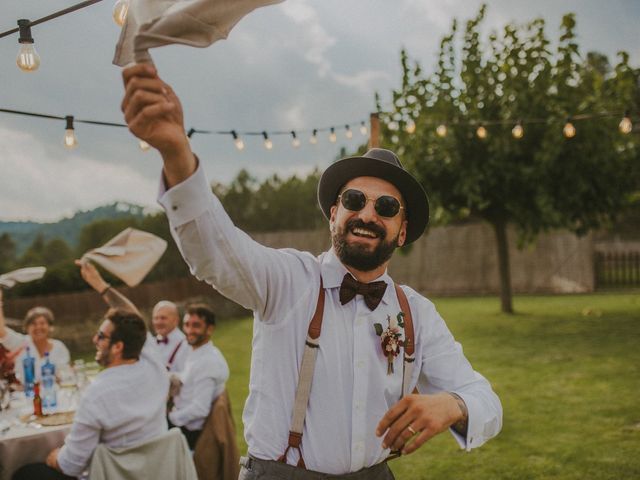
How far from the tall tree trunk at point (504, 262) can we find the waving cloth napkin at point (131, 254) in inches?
418

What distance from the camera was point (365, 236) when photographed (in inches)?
75.7

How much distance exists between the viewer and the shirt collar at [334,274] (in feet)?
6.19

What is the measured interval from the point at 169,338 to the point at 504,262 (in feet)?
34.1

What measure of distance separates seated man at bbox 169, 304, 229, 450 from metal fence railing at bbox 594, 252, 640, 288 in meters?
17.2

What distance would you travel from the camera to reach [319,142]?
8.88 m

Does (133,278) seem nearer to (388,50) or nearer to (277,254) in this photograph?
(277,254)

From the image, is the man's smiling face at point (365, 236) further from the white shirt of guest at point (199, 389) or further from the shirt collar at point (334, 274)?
the white shirt of guest at point (199, 389)

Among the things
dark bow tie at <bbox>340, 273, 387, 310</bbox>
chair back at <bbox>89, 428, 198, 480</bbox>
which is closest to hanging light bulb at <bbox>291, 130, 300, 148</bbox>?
chair back at <bbox>89, 428, 198, 480</bbox>

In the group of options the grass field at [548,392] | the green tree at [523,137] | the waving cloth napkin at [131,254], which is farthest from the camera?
the green tree at [523,137]

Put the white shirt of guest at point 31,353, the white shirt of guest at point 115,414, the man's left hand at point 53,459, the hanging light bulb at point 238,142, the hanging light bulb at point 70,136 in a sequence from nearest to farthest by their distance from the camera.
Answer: the white shirt of guest at point 115,414
the man's left hand at point 53,459
the hanging light bulb at point 70,136
the white shirt of guest at point 31,353
the hanging light bulb at point 238,142

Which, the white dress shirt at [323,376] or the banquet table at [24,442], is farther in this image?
the banquet table at [24,442]

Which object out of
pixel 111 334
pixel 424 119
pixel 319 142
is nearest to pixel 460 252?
pixel 424 119

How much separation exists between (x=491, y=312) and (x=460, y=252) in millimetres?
6129

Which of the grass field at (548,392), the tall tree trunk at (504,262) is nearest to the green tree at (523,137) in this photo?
the tall tree trunk at (504,262)
